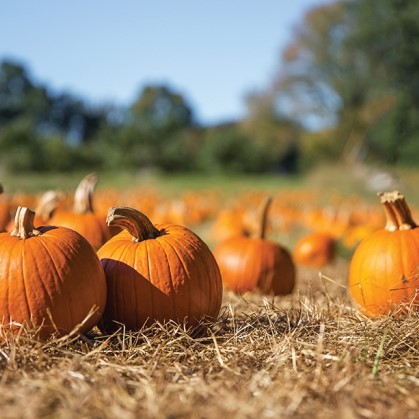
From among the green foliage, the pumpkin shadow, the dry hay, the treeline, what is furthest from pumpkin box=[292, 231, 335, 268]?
the green foliage

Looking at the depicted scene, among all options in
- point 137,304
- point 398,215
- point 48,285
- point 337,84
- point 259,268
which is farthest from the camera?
point 337,84

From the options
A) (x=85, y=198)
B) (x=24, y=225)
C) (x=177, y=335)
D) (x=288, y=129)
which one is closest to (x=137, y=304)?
(x=177, y=335)

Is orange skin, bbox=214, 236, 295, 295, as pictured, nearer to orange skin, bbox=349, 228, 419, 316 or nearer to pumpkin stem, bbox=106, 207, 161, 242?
orange skin, bbox=349, 228, 419, 316

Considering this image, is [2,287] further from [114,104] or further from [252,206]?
[114,104]

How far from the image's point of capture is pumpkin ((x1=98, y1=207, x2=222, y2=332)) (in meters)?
2.95

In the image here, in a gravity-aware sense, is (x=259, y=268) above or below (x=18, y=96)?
below

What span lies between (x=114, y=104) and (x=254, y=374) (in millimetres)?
67854

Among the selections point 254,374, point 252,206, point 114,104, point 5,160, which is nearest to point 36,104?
point 114,104

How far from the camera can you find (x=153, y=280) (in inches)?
116

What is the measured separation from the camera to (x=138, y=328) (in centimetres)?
296

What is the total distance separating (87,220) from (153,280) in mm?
2020

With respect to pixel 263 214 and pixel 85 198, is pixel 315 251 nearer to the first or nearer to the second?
pixel 263 214

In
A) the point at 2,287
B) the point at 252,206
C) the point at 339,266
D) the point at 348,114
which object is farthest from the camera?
the point at 348,114

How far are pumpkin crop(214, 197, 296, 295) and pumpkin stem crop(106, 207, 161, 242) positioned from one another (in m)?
1.84
